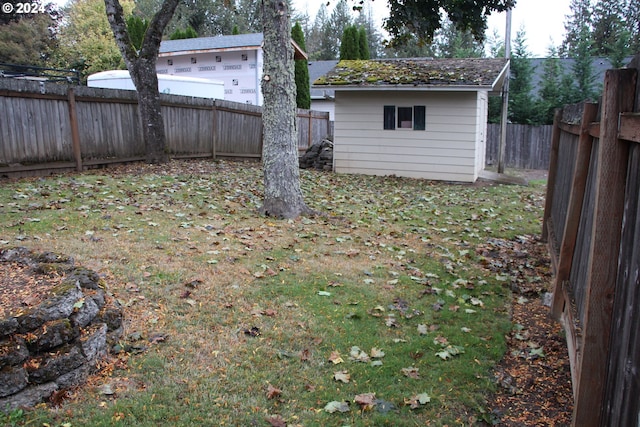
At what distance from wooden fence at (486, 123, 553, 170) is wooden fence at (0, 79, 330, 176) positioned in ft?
41.3

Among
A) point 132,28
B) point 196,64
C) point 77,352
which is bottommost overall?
point 77,352

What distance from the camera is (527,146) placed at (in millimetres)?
22891

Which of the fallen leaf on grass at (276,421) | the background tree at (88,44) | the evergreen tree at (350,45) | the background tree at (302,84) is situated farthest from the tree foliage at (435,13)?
the background tree at (88,44)

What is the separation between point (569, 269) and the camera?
4.59 meters

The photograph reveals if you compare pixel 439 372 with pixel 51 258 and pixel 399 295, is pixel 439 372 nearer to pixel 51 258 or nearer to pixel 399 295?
pixel 399 295

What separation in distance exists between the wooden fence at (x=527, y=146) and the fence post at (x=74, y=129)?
702 inches

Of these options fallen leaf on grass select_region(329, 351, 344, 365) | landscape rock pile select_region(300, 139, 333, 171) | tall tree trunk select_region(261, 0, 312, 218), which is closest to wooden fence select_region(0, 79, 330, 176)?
landscape rock pile select_region(300, 139, 333, 171)

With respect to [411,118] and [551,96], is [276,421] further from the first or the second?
[551,96]

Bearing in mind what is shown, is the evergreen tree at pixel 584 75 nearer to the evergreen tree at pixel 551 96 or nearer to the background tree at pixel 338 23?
the evergreen tree at pixel 551 96

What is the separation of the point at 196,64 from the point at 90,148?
21.2 meters

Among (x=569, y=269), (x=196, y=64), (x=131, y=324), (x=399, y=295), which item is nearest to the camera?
(x=131, y=324)

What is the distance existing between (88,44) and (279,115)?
37798 millimetres

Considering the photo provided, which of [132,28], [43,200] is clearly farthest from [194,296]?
[132,28]

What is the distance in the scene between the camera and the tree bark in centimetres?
1262
